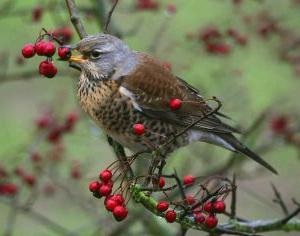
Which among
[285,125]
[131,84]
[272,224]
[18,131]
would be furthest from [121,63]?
[285,125]

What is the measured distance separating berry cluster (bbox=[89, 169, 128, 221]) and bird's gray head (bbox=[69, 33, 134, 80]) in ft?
2.48

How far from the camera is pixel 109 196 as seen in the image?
2709 millimetres

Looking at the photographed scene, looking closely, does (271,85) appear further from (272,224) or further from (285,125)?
(272,224)

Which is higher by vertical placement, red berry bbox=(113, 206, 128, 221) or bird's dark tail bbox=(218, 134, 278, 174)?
red berry bbox=(113, 206, 128, 221)

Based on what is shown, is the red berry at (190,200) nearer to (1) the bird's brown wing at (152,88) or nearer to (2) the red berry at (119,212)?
(2) the red berry at (119,212)

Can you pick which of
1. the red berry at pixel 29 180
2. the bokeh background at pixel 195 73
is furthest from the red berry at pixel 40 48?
the red berry at pixel 29 180

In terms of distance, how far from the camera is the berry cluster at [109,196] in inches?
103

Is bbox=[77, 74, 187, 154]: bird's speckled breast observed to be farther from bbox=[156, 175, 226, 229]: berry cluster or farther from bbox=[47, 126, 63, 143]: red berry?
bbox=[47, 126, 63, 143]: red berry

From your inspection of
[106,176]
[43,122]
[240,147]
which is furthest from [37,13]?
[106,176]

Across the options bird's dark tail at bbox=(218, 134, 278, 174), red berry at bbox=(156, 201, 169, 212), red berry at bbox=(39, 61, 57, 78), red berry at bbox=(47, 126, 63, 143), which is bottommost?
red berry at bbox=(47, 126, 63, 143)

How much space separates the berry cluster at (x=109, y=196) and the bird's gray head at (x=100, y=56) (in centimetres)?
76

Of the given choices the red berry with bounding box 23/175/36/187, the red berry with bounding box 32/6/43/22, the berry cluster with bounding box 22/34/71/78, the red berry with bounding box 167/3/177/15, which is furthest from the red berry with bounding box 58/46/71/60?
→ the red berry with bounding box 167/3/177/15

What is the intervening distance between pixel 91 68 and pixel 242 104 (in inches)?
72.8

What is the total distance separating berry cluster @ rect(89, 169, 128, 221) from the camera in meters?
2.62
